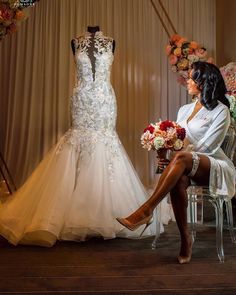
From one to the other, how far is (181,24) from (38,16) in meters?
1.54

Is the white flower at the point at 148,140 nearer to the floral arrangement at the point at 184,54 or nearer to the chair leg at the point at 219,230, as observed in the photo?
the chair leg at the point at 219,230

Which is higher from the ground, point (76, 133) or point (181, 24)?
point (181, 24)

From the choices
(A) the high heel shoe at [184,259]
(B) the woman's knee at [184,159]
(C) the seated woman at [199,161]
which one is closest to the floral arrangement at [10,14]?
(C) the seated woman at [199,161]

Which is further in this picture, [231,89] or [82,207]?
[231,89]

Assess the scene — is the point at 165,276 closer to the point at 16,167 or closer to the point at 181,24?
the point at 16,167

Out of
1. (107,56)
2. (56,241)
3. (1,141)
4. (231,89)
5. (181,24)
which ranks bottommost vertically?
(56,241)

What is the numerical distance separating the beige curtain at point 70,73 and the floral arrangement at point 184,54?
63 cm

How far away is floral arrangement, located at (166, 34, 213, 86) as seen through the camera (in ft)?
11.3

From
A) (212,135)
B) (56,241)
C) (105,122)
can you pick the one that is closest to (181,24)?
(105,122)

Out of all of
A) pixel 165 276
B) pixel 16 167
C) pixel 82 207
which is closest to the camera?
pixel 165 276

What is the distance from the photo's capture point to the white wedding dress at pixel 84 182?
258 cm

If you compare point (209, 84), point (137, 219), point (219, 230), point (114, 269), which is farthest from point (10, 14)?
point (219, 230)

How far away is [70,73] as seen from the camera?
4.16 m

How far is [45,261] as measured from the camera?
83.9 inches
